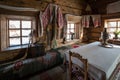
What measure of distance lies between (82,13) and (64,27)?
1341 mm

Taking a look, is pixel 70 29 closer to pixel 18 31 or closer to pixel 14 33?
pixel 18 31

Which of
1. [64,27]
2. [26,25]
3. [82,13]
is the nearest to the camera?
[26,25]

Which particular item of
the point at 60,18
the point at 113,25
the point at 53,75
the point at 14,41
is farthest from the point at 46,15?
the point at 113,25

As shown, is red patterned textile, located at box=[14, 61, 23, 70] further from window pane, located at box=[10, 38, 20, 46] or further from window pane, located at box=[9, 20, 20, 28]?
window pane, located at box=[9, 20, 20, 28]

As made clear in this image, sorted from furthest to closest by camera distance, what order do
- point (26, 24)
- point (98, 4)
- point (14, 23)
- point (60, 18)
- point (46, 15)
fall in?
point (98, 4) → point (60, 18) → point (46, 15) → point (26, 24) → point (14, 23)

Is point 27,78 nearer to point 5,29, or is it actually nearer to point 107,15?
point 5,29

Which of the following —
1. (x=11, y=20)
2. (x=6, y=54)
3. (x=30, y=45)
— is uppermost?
(x=11, y=20)

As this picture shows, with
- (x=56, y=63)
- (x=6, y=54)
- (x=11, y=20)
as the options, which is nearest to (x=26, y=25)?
(x=11, y=20)

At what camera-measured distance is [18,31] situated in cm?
263

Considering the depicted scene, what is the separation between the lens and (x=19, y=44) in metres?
2.67

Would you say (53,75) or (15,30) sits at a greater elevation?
(15,30)

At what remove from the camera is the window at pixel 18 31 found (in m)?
2.49

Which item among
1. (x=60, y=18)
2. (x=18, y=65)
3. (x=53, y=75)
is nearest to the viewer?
(x=18, y=65)

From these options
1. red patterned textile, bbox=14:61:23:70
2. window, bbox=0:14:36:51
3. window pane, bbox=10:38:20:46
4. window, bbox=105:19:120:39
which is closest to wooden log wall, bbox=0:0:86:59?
window, bbox=0:14:36:51
